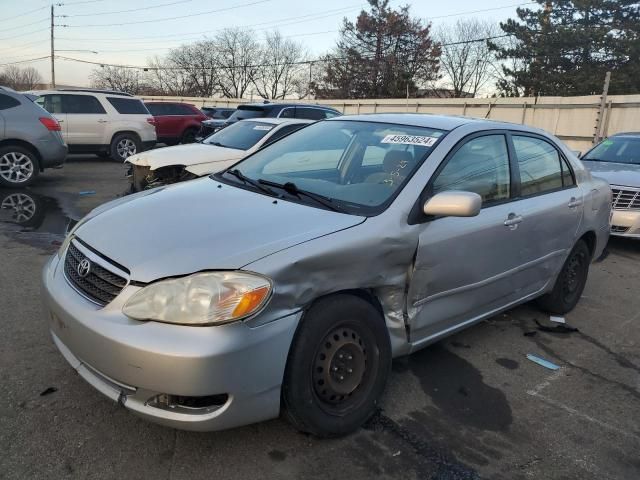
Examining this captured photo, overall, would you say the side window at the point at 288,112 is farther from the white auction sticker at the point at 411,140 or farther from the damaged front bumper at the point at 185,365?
the damaged front bumper at the point at 185,365

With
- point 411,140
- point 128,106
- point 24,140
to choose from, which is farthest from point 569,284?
point 128,106

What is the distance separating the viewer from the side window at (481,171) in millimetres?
3299

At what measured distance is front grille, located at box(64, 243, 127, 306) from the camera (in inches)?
95.1

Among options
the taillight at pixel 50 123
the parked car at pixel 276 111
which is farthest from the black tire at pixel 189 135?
the taillight at pixel 50 123

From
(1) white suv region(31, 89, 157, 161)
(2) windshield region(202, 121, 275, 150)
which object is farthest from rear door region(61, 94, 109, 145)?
(2) windshield region(202, 121, 275, 150)

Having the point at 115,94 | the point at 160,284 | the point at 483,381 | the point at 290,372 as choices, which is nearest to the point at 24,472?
the point at 160,284

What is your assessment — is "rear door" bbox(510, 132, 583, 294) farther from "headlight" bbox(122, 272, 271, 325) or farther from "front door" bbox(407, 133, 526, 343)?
"headlight" bbox(122, 272, 271, 325)

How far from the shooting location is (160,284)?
230 centimetres

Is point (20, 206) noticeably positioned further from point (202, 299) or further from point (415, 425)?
point (415, 425)

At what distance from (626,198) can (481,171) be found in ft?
15.3

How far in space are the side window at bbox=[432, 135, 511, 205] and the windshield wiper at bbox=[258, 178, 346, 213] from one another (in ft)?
2.12

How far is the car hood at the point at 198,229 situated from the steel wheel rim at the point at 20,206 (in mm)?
4929

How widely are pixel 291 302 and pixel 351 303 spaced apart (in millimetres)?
384

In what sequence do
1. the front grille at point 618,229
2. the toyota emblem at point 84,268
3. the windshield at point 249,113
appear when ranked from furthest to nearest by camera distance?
the windshield at point 249,113 < the front grille at point 618,229 < the toyota emblem at point 84,268
